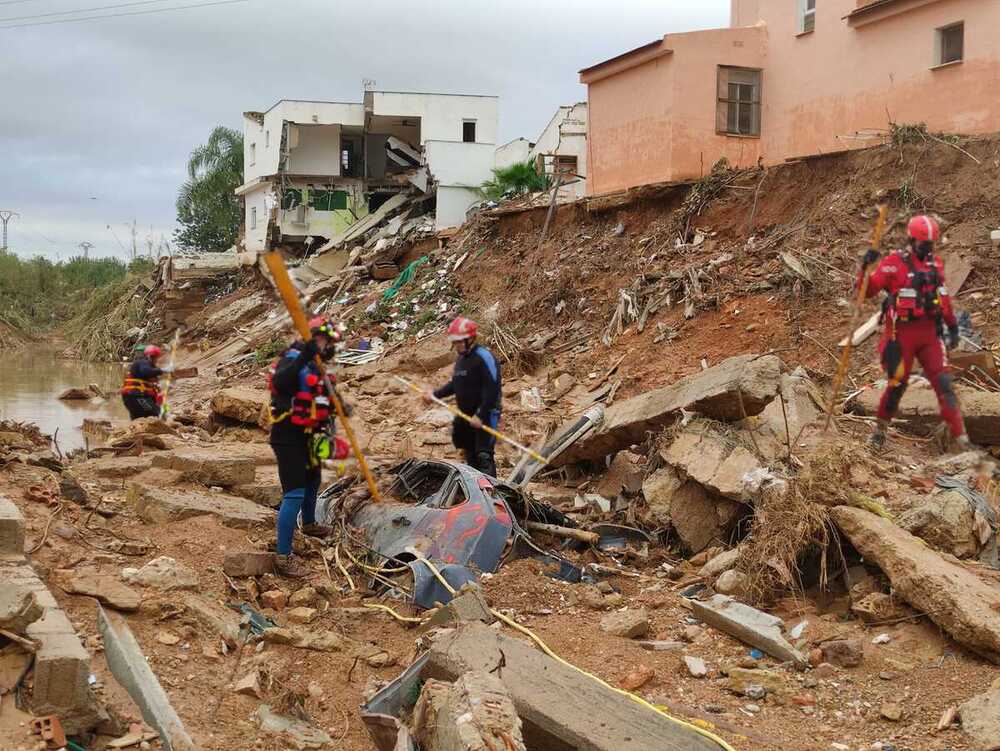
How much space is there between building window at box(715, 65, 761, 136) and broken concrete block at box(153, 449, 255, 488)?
12.6 m

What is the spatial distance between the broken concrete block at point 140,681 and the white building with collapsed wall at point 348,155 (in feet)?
100

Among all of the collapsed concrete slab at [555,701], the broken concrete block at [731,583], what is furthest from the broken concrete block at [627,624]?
the collapsed concrete slab at [555,701]

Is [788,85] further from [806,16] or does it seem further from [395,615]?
[395,615]

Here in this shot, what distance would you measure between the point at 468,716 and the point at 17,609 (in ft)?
7.02

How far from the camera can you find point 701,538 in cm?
863

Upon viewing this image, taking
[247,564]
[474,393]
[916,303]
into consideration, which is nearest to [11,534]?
[247,564]

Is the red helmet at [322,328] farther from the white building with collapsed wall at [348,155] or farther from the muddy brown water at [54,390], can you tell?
the white building with collapsed wall at [348,155]

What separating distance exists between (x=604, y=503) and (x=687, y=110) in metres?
11.8

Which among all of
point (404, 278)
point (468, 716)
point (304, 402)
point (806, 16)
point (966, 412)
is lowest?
point (468, 716)

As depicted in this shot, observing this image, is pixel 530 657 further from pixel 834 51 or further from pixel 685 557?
pixel 834 51

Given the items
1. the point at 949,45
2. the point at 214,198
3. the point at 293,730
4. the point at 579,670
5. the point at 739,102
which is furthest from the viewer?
the point at 214,198

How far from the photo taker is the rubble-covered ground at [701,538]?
19.4ft

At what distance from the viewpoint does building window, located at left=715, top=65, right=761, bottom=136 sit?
1973 cm

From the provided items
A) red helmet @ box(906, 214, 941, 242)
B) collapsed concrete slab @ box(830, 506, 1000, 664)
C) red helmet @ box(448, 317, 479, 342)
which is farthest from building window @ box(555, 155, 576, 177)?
red helmet @ box(906, 214, 941, 242)
